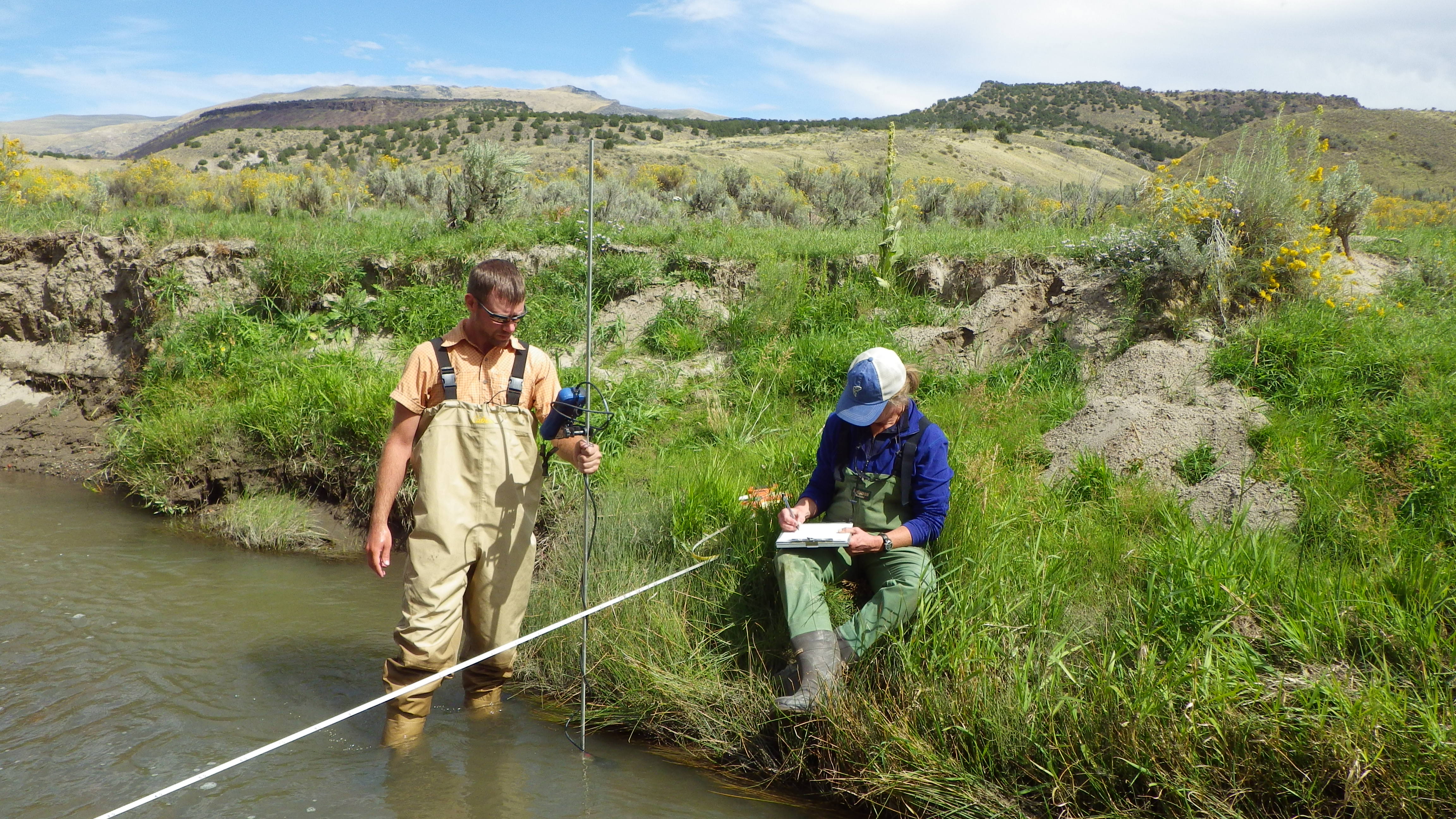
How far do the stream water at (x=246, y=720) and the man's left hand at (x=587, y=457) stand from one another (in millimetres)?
1397

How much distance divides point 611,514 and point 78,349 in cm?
870

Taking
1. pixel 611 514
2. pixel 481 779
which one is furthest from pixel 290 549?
pixel 481 779

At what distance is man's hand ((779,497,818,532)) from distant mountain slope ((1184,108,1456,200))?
28.6m

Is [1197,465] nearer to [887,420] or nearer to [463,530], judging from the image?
[887,420]

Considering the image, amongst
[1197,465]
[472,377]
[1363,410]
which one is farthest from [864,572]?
[1363,410]

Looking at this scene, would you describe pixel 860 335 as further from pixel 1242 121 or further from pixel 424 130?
pixel 1242 121

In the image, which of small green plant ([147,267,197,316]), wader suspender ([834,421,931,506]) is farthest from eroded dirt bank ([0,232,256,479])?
wader suspender ([834,421,931,506])

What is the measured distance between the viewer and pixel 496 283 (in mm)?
3697

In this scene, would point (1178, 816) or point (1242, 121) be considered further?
point (1242, 121)

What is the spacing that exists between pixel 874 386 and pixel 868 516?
1.98ft

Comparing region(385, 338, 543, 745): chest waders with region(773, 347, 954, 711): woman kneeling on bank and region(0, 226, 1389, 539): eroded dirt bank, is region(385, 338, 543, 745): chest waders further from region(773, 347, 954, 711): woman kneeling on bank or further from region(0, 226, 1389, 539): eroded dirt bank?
region(0, 226, 1389, 539): eroded dirt bank

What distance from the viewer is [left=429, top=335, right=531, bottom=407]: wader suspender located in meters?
3.75

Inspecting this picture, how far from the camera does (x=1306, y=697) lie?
3.19 meters

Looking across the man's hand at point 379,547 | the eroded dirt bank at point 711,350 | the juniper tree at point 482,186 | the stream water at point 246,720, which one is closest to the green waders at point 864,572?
the stream water at point 246,720
